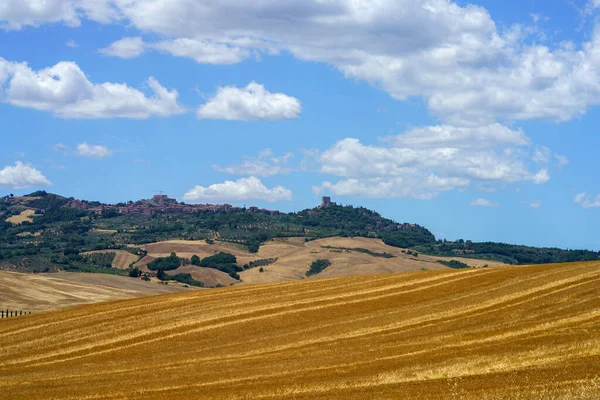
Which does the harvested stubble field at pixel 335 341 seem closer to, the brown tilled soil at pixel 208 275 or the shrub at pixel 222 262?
the brown tilled soil at pixel 208 275

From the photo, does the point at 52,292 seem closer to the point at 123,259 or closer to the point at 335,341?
the point at 335,341

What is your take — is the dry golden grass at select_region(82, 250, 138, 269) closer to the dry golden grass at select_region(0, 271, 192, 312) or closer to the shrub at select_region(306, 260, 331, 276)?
the shrub at select_region(306, 260, 331, 276)

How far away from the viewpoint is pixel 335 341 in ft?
117

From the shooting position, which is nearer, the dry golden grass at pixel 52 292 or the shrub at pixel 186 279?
the dry golden grass at pixel 52 292

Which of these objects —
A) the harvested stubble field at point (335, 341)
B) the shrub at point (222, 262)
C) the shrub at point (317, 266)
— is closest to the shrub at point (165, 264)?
the shrub at point (222, 262)

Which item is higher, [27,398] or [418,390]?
[418,390]

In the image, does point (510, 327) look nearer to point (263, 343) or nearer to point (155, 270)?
point (263, 343)

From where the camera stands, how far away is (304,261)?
194 m

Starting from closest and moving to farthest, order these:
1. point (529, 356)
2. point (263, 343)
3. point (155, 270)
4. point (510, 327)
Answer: point (529, 356) → point (510, 327) → point (263, 343) → point (155, 270)

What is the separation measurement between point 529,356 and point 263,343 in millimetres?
14033

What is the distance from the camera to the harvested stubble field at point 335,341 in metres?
24.9

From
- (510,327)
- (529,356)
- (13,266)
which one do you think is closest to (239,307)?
(510,327)

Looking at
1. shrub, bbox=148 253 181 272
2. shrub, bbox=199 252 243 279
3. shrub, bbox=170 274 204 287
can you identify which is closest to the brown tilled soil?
shrub, bbox=170 274 204 287

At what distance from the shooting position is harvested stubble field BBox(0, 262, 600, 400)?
24902 millimetres
